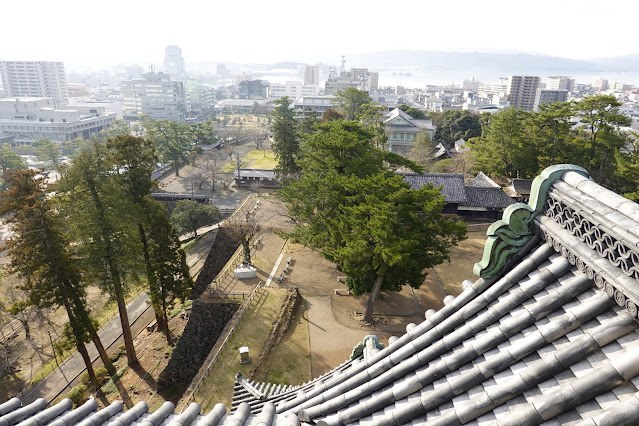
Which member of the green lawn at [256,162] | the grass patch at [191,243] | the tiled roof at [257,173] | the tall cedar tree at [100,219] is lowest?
the grass patch at [191,243]

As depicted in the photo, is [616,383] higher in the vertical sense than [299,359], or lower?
higher

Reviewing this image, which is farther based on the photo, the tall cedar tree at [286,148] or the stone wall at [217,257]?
the tall cedar tree at [286,148]

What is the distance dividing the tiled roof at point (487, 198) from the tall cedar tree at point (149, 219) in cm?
2223

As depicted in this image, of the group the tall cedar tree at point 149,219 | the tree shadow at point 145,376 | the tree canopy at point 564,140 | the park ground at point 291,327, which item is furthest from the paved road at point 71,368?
the tree canopy at point 564,140

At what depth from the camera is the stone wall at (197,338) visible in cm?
1941

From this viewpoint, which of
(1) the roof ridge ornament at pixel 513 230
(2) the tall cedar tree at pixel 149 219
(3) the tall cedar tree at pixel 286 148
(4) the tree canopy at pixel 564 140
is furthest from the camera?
(3) the tall cedar tree at pixel 286 148

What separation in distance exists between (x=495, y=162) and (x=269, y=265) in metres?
24.1

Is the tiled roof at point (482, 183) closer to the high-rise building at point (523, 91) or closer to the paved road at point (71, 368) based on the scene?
the paved road at point (71, 368)

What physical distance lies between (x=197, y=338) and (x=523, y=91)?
475 feet

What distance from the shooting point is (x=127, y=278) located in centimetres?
1817

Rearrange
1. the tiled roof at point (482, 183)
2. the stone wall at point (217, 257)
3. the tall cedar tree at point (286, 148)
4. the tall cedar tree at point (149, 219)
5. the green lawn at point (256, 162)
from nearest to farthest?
the tall cedar tree at point (149, 219)
the stone wall at point (217, 257)
the tiled roof at point (482, 183)
the tall cedar tree at point (286, 148)
the green lawn at point (256, 162)

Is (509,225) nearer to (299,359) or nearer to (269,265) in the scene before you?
(299,359)

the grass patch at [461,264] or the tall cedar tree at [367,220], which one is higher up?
the tall cedar tree at [367,220]

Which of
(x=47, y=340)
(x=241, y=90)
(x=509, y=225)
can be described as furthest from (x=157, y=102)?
(x=509, y=225)
